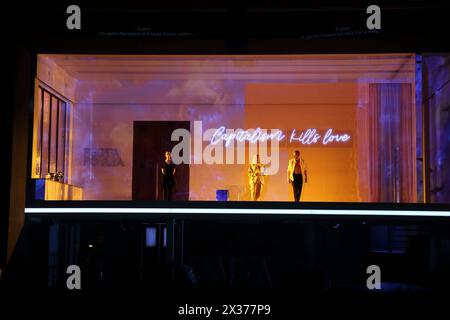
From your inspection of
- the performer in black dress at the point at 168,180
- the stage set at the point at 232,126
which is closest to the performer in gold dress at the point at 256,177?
the stage set at the point at 232,126

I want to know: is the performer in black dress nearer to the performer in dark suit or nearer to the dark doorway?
the dark doorway

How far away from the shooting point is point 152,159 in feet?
40.0

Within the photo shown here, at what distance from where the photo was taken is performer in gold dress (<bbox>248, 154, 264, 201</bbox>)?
1138 cm

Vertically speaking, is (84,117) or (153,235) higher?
(84,117)

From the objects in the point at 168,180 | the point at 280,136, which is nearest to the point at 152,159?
the point at 168,180

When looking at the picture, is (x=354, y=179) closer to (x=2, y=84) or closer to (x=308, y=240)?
(x=308, y=240)

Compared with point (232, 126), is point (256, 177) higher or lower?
lower

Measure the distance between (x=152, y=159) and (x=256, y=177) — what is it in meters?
2.21

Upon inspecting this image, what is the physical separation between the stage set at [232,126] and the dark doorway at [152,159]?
2cm

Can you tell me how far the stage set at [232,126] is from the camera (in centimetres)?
1166

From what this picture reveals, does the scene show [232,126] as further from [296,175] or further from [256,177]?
[296,175]
